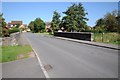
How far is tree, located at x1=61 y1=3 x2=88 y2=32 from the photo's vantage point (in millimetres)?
77125

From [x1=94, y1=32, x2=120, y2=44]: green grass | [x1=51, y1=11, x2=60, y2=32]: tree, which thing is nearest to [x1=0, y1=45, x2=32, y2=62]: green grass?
[x1=94, y1=32, x2=120, y2=44]: green grass

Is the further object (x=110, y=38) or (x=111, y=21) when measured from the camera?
(x=111, y=21)

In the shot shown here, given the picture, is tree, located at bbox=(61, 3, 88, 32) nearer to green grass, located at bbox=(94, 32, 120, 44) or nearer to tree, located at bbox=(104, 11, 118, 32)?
tree, located at bbox=(104, 11, 118, 32)

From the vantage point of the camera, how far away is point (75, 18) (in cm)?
7881

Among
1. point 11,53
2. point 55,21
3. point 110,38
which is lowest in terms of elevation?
point 11,53

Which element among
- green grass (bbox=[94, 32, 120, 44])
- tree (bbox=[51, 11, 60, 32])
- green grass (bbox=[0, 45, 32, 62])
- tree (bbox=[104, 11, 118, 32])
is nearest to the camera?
green grass (bbox=[0, 45, 32, 62])

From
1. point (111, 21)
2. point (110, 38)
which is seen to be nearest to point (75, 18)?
point (111, 21)

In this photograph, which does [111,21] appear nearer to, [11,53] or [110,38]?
[110,38]

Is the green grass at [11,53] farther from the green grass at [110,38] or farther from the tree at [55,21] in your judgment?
the tree at [55,21]

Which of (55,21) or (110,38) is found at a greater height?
(55,21)

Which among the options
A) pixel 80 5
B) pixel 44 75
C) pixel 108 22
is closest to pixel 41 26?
pixel 80 5

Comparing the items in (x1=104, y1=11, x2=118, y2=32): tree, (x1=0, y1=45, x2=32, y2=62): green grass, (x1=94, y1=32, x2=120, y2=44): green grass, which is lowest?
(x1=0, y1=45, x2=32, y2=62): green grass

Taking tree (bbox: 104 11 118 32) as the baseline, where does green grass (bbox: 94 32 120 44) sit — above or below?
below

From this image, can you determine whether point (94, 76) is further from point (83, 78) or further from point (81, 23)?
point (81, 23)
